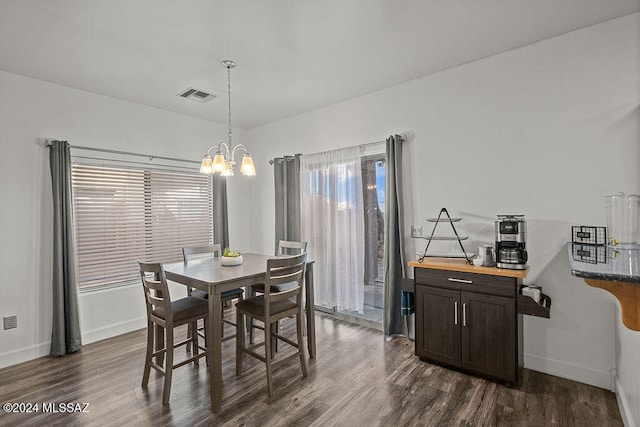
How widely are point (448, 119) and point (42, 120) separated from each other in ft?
13.2

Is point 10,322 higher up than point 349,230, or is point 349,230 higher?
point 349,230

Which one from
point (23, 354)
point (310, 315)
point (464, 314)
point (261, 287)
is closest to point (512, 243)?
point (464, 314)

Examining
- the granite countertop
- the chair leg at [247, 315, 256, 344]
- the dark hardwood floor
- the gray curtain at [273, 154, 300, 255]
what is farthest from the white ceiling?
the dark hardwood floor

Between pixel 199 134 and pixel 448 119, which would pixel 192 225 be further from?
pixel 448 119

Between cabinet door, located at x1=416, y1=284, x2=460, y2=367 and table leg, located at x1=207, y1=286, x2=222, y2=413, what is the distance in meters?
1.70

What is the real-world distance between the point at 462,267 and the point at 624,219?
44.5 inches

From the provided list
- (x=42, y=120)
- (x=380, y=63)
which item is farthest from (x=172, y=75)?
(x=380, y=63)

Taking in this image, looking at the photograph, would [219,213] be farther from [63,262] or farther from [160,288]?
[160,288]

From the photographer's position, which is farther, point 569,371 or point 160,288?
point 569,371

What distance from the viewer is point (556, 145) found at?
2.57 meters

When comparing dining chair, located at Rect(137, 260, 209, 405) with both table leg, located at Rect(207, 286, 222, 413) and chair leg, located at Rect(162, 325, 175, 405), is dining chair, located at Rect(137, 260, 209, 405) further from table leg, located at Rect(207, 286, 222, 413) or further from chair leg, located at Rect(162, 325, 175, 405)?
table leg, located at Rect(207, 286, 222, 413)

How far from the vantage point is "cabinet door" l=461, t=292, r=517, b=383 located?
2.39 meters

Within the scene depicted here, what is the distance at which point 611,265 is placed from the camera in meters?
1.40

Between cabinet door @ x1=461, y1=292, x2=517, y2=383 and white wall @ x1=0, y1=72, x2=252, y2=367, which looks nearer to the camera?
cabinet door @ x1=461, y1=292, x2=517, y2=383
